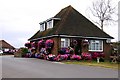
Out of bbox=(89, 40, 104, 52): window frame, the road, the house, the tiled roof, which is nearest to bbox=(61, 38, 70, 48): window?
the house

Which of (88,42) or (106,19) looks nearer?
(88,42)

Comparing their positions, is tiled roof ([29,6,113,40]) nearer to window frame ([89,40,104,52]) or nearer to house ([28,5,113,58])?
house ([28,5,113,58])

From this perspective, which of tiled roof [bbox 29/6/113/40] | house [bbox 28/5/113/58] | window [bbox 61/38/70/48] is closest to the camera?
house [bbox 28/5/113/58]

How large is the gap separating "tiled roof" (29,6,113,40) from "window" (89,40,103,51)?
34.7 inches

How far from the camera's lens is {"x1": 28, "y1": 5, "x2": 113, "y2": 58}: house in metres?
38.2

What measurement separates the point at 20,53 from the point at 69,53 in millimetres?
14009

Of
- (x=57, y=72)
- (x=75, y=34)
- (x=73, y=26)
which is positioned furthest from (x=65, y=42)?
(x=57, y=72)

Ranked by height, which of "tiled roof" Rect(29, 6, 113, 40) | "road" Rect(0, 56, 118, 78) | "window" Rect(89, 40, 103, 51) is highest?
"tiled roof" Rect(29, 6, 113, 40)

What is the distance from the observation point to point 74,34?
38.5 metres

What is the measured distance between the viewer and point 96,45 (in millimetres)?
40719

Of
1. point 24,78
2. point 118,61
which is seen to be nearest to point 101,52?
point 118,61

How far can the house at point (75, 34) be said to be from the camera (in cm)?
3819

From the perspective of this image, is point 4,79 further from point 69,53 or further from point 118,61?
point 69,53

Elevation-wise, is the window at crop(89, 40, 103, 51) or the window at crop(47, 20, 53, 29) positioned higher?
the window at crop(47, 20, 53, 29)
